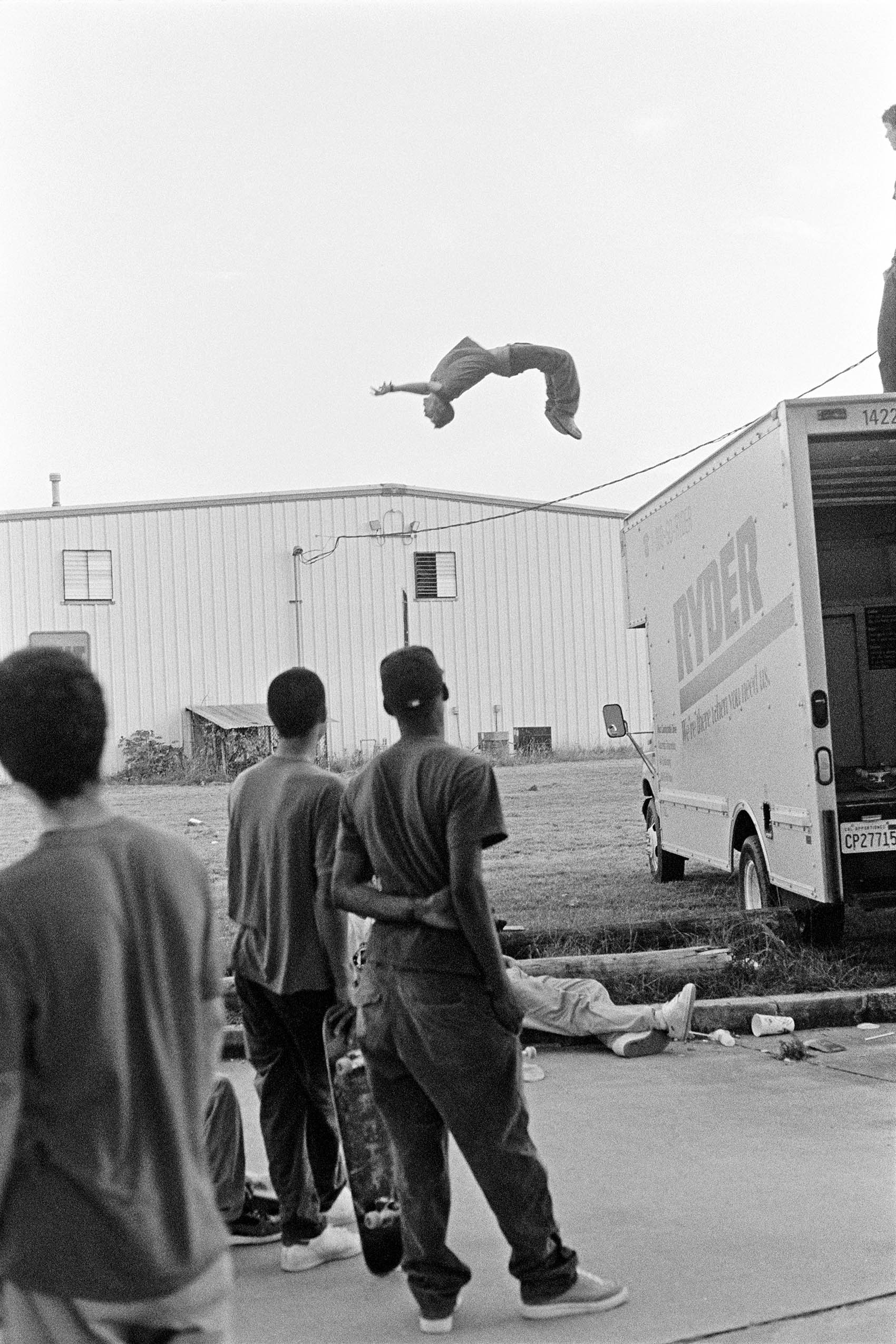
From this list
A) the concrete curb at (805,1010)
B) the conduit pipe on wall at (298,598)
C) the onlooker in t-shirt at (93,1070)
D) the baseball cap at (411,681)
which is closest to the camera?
the onlooker in t-shirt at (93,1070)

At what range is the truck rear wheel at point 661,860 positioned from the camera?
13.2m

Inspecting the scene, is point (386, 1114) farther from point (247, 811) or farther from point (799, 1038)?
point (799, 1038)

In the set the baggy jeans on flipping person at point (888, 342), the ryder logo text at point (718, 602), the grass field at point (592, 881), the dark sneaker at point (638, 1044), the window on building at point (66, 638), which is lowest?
the dark sneaker at point (638, 1044)

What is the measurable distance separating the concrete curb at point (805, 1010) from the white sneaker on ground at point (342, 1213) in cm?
329

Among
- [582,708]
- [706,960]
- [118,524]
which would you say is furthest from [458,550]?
[706,960]

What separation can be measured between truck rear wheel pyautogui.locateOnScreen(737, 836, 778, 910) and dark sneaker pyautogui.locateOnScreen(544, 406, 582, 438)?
7.69 meters

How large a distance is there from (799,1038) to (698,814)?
3.74 m

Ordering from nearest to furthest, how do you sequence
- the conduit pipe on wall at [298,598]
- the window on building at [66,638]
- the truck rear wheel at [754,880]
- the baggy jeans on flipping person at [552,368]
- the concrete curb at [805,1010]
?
the concrete curb at [805,1010] → the truck rear wheel at [754,880] → the baggy jeans on flipping person at [552,368] → the window on building at [66,638] → the conduit pipe on wall at [298,598]

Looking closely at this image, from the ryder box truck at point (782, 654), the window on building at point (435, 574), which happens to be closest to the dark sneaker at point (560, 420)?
the ryder box truck at point (782, 654)

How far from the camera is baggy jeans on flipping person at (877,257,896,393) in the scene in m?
11.5

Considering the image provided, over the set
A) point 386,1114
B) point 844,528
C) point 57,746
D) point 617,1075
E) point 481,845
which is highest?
point 844,528

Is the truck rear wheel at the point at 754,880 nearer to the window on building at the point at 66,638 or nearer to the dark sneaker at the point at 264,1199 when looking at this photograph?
the dark sneaker at the point at 264,1199

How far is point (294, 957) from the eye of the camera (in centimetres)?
434

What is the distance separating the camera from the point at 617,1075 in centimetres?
691
